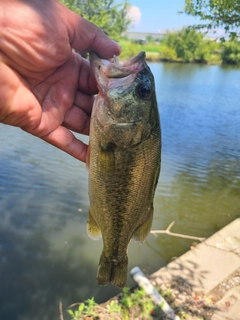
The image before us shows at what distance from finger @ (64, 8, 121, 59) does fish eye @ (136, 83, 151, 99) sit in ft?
1.24

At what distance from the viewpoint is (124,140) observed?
82.3 inches

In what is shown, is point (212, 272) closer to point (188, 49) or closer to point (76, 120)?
point (76, 120)

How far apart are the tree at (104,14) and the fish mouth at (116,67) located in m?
40.5

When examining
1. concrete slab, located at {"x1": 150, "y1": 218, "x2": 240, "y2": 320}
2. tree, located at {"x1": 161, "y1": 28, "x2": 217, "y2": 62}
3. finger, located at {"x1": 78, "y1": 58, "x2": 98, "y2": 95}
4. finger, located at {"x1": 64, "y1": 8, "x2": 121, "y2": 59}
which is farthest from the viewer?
Result: tree, located at {"x1": 161, "y1": 28, "x2": 217, "y2": 62}

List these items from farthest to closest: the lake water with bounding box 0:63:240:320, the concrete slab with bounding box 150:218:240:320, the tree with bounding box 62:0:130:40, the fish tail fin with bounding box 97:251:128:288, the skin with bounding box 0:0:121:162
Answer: the tree with bounding box 62:0:130:40 < the lake water with bounding box 0:63:240:320 < the concrete slab with bounding box 150:218:240:320 < the fish tail fin with bounding box 97:251:128:288 < the skin with bounding box 0:0:121:162

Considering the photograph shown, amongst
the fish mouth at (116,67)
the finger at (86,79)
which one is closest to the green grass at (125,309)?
the finger at (86,79)

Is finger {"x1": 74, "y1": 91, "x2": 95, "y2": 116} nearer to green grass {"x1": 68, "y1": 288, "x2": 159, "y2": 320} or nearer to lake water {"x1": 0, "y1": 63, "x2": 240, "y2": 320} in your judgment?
green grass {"x1": 68, "y1": 288, "x2": 159, "y2": 320}

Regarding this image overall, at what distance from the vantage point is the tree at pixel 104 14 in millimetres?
41938

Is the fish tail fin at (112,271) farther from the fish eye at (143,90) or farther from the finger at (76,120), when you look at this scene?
the fish eye at (143,90)

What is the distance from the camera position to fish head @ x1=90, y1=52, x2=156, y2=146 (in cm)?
209

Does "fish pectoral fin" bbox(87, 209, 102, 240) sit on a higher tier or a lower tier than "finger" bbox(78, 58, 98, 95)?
lower

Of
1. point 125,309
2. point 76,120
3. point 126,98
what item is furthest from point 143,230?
point 125,309

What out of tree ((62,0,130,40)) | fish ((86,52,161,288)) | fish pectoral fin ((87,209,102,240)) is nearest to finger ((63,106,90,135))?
fish ((86,52,161,288))

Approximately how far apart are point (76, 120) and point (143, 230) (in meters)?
1.05
